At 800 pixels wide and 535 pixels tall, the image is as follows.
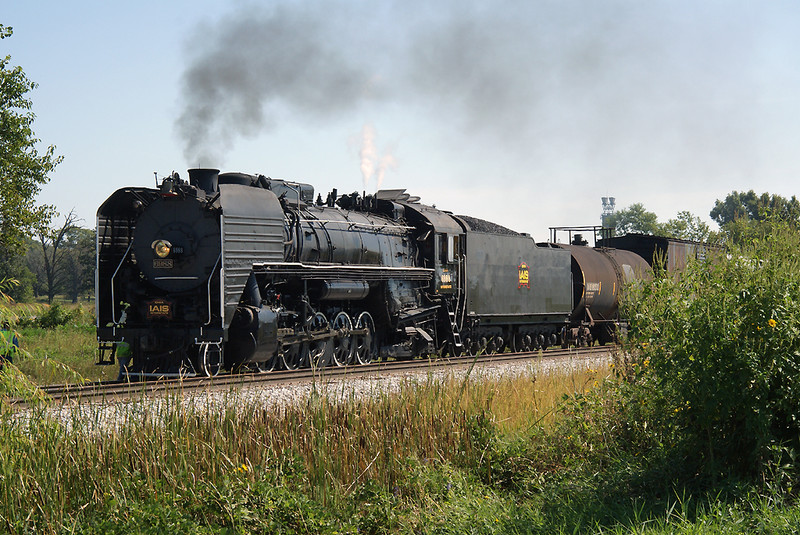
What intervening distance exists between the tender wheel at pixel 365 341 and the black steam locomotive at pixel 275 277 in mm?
37

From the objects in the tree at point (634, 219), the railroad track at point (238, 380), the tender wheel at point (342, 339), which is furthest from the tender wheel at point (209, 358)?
the tree at point (634, 219)

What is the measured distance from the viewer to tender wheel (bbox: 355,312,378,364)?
52.2 feet

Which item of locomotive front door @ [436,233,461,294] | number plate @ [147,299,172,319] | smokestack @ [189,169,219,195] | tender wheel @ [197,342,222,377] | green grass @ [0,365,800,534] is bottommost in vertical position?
green grass @ [0,365,800,534]

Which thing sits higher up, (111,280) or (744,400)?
(111,280)

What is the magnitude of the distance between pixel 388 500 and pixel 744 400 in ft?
10.9

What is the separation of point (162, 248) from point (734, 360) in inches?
387

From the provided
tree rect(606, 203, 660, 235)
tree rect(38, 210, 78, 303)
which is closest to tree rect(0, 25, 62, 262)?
tree rect(38, 210, 78, 303)

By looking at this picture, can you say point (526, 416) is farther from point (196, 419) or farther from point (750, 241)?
point (196, 419)

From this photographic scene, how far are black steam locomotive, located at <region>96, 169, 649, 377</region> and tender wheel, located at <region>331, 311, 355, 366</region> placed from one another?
3 centimetres

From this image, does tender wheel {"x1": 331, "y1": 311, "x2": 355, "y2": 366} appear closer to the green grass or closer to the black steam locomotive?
the black steam locomotive

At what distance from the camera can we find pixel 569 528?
20.6 feet

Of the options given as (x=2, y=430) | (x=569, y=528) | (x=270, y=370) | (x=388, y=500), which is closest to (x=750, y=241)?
(x=569, y=528)

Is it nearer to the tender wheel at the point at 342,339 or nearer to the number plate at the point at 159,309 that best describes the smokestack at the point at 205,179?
the number plate at the point at 159,309

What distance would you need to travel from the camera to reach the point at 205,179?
1409 centimetres
